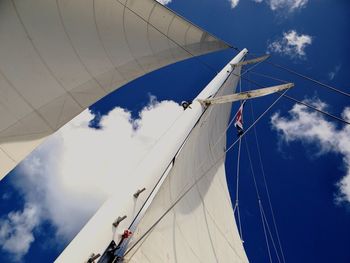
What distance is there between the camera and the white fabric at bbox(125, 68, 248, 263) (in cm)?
475

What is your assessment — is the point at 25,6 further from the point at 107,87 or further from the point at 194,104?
→ the point at 194,104

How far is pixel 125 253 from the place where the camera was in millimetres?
4113

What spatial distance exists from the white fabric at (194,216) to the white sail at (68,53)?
1793 mm

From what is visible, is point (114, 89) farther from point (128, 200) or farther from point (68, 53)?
point (128, 200)

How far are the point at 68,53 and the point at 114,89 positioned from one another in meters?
1.33

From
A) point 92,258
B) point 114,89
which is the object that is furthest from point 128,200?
point 114,89

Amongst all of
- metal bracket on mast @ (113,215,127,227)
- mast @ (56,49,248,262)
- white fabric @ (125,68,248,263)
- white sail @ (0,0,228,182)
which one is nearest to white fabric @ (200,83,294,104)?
mast @ (56,49,248,262)

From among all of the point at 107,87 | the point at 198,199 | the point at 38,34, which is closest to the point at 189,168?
the point at 198,199

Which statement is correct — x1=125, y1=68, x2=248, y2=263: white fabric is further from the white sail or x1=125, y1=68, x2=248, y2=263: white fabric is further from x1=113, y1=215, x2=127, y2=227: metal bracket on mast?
the white sail

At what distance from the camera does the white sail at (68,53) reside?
15.3 feet

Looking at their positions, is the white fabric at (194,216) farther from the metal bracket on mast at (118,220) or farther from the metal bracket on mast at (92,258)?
the metal bracket on mast at (92,258)

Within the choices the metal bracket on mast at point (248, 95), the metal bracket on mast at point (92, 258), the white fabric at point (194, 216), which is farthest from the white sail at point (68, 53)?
the metal bracket on mast at point (92, 258)

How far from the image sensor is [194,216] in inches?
239

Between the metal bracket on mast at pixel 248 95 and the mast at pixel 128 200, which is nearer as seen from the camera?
the mast at pixel 128 200
